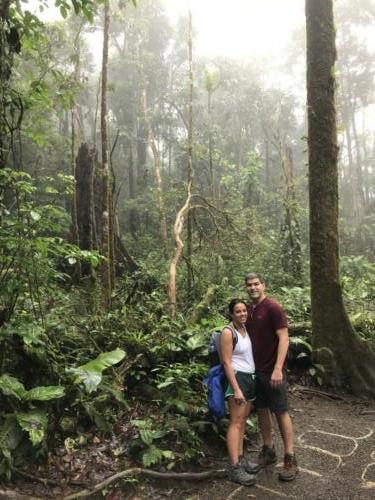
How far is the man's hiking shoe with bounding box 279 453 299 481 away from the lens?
13.5 feet

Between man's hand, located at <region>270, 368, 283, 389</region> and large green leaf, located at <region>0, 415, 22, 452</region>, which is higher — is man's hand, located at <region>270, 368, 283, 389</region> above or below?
above

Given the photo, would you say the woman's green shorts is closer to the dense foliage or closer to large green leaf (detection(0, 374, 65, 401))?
the dense foliage

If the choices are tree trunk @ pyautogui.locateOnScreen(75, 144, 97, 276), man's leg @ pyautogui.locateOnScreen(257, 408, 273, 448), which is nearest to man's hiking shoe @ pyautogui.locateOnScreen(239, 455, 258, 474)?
man's leg @ pyautogui.locateOnScreen(257, 408, 273, 448)

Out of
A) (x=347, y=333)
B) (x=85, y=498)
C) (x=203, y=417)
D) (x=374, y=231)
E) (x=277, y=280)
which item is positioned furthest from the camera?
(x=374, y=231)

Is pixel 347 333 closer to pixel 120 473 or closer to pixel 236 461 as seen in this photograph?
pixel 236 461

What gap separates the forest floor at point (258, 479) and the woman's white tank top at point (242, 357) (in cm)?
105

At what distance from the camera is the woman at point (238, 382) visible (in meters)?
4.05

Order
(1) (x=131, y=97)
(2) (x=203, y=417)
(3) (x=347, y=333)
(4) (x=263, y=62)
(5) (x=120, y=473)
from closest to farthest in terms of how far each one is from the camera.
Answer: (5) (x=120, y=473), (2) (x=203, y=417), (3) (x=347, y=333), (1) (x=131, y=97), (4) (x=263, y=62)

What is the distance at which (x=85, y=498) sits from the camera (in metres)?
3.66

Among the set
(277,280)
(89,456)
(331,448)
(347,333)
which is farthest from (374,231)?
(89,456)

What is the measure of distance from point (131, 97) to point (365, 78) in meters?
17.0

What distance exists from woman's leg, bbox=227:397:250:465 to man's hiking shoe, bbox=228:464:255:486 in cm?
5

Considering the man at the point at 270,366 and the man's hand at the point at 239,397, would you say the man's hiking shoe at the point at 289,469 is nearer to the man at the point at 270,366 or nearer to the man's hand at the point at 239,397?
the man at the point at 270,366

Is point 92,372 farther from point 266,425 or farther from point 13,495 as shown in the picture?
point 266,425
